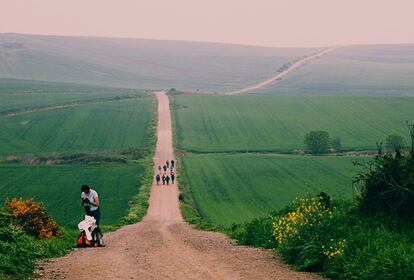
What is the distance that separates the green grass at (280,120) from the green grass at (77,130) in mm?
6818

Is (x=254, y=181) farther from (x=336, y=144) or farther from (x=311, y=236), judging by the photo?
(x=311, y=236)

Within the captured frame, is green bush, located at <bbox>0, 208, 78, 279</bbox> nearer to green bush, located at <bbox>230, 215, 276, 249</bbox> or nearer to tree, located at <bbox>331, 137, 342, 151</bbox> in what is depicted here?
green bush, located at <bbox>230, 215, 276, 249</bbox>

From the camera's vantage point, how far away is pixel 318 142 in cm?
8612

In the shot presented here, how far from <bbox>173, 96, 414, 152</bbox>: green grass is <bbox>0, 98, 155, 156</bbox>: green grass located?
6.82 metres

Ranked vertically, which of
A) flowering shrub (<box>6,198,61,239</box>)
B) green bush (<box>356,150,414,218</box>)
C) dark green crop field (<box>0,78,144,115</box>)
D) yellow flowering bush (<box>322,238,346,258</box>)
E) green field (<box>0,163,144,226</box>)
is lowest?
green field (<box>0,163,144,226</box>)

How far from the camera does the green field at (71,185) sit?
4909 centimetres

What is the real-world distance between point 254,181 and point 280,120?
160 feet

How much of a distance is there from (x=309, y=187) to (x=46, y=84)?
408ft

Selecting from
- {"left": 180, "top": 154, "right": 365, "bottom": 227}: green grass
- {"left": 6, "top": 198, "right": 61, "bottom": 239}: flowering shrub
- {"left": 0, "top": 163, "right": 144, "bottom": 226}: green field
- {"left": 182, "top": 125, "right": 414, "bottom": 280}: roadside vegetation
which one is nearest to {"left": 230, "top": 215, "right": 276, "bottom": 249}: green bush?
{"left": 182, "top": 125, "right": 414, "bottom": 280}: roadside vegetation

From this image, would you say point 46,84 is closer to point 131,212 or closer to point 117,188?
point 117,188

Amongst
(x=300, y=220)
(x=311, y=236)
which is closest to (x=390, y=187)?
(x=311, y=236)

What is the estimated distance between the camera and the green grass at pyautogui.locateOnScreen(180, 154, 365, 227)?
51.3 meters

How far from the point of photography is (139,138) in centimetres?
9556

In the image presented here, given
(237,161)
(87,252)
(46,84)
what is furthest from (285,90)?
(87,252)
